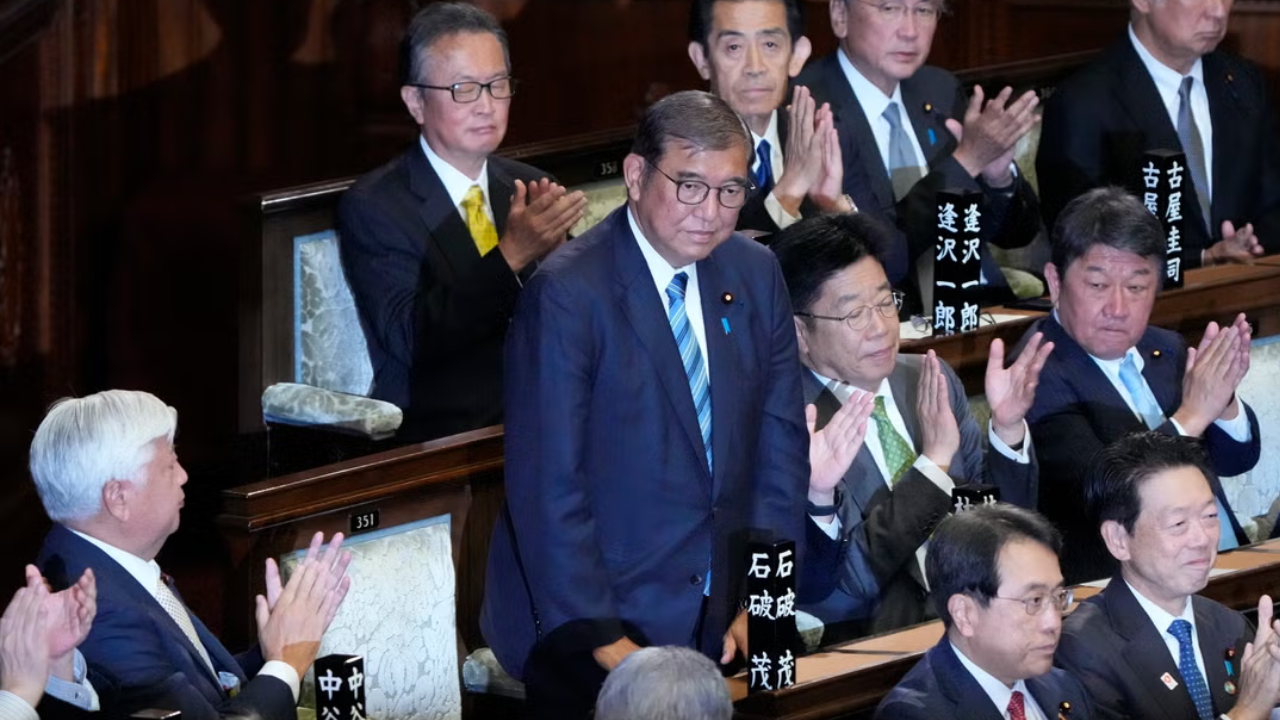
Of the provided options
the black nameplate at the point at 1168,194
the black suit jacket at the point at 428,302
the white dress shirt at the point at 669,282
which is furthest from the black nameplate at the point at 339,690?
the black nameplate at the point at 1168,194

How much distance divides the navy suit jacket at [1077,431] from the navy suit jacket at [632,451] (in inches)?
22.1

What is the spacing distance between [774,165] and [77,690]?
4.97 ft

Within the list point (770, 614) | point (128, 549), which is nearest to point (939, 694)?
point (770, 614)

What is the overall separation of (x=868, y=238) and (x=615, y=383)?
0.55 meters

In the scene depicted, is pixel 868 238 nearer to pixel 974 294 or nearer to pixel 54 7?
pixel 974 294

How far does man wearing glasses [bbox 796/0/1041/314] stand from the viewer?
3.31m

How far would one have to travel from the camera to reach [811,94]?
338 cm

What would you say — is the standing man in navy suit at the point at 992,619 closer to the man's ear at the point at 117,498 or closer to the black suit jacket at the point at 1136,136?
the man's ear at the point at 117,498

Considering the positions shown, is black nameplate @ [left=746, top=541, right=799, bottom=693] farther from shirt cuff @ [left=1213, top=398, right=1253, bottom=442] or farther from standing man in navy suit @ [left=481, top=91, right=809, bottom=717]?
shirt cuff @ [left=1213, top=398, right=1253, bottom=442]

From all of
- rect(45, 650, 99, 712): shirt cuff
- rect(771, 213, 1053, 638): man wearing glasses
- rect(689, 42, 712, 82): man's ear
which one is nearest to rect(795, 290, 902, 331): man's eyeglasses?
rect(771, 213, 1053, 638): man wearing glasses

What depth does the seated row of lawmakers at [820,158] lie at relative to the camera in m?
2.94

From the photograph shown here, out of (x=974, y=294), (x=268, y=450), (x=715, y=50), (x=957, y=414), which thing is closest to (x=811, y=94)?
(x=715, y=50)

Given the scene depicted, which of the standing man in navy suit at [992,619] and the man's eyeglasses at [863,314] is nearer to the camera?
the standing man in navy suit at [992,619]

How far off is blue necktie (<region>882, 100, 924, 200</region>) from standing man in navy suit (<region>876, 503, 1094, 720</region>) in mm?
1107
